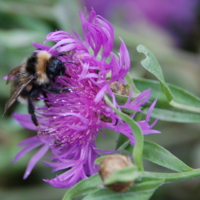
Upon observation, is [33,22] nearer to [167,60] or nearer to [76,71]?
[167,60]

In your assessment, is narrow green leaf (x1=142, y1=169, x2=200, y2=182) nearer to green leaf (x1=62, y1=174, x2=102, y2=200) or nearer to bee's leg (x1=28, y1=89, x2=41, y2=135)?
green leaf (x1=62, y1=174, x2=102, y2=200)

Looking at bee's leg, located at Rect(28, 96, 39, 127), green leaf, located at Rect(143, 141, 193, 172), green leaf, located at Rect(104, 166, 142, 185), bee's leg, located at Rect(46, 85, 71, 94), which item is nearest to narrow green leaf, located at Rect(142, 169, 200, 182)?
green leaf, located at Rect(143, 141, 193, 172)

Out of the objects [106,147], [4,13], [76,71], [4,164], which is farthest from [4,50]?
[76,71]

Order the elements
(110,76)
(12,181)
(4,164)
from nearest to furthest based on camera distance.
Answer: (110,76) < (4,164) < (12,181)

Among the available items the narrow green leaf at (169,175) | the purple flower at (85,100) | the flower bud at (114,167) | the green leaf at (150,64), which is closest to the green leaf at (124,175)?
the flower bud at (114,167)

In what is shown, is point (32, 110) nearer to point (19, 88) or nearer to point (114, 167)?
point (19, 88)
